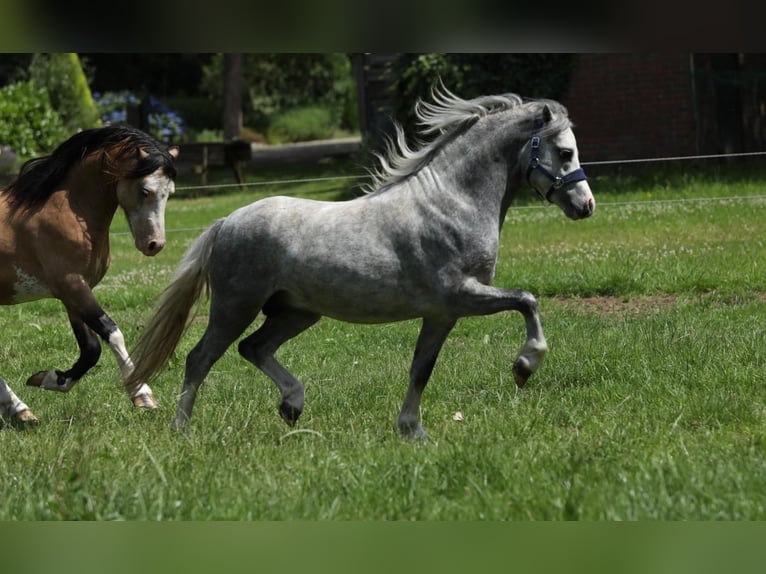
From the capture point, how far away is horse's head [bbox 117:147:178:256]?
799 cm

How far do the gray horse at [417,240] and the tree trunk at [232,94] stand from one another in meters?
27.5

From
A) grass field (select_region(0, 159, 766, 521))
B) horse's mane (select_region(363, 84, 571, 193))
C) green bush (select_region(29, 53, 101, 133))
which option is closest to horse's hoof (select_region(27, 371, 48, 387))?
grass field (select_region(0, 159, 766, 521))

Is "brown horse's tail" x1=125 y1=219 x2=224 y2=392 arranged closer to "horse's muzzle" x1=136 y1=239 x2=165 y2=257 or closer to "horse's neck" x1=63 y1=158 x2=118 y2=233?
"horse's muzzle" x1=136 y1=239 x2=165 y2=257

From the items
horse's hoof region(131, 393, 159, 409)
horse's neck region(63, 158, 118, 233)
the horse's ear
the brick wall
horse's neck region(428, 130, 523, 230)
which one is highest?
the horse's ear

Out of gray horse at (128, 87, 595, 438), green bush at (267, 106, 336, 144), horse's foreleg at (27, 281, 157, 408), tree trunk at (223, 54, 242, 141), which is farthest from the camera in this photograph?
green bush at (267, 106, 336, 144)

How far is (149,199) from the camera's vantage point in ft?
26.3

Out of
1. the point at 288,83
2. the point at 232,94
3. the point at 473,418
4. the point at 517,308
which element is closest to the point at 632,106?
the point at 473,418

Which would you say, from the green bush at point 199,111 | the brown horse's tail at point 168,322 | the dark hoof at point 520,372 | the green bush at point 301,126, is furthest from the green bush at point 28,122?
the dark hoof at point 520,372

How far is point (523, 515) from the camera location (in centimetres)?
457

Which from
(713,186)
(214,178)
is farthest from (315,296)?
(214,178)

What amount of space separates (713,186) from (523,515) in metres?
13.7

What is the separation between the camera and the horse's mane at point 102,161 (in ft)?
26.2

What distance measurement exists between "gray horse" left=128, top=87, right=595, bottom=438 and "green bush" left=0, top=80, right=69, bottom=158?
20.2 m

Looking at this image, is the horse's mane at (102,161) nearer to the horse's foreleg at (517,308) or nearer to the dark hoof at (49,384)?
the dark hoof at (49,384)
